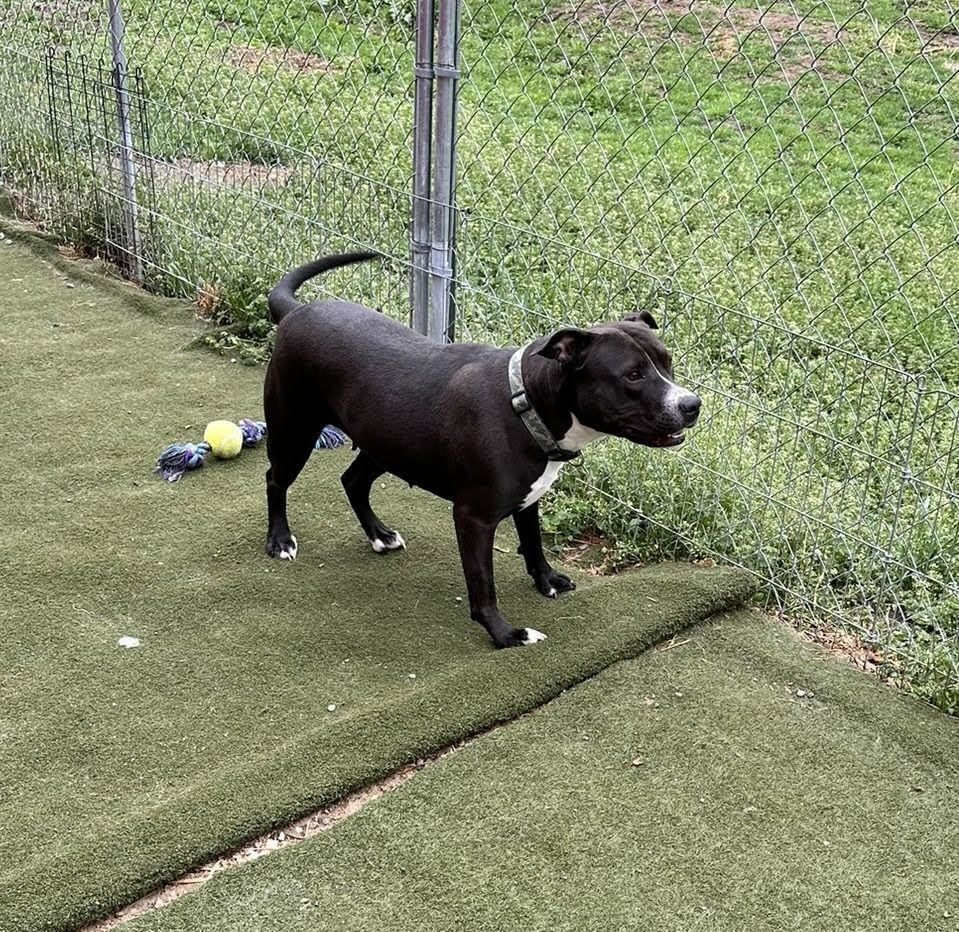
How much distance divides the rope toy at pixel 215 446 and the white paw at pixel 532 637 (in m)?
1.29

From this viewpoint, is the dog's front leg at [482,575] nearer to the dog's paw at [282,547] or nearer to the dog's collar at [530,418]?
the dog's collar at [530,418]

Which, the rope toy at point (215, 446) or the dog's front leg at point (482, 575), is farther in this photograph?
the rope toy at point (215, 446)

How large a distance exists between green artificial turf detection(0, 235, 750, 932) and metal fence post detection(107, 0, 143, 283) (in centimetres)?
157

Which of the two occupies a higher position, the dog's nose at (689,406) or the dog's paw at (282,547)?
the dog's nose at (689,406)

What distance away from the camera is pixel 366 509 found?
3.88 m

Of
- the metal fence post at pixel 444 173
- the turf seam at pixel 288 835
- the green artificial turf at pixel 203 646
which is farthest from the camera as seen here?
the metal fence post at pixel 444 173

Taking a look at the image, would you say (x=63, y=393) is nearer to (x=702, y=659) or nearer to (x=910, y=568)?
(x=702, y=659)

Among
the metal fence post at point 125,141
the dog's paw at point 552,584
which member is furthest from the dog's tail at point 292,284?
the metal fence post at point 125,141

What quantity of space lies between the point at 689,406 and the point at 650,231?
431cm

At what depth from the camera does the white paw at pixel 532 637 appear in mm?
3326

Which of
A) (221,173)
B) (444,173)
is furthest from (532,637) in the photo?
(221,173)

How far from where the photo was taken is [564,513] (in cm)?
403

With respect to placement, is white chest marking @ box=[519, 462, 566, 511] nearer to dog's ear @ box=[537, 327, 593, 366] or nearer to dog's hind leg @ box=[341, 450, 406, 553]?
dog's ear @ box=[537, 327, 593, 366]

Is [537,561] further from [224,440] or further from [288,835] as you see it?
[224,440]
